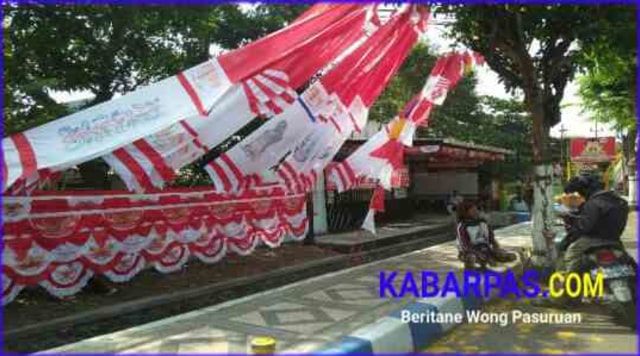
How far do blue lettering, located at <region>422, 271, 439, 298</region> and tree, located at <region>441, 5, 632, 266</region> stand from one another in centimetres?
151

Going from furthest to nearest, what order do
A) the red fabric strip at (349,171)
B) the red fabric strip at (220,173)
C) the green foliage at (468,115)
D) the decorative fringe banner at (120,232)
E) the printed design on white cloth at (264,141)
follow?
the green foliage at (468,115), the red fabric strip at (349,171), the printed design on white cloth at (264,141), the red fabric strip at (220,173), the decorative fringe banner at (120,232)

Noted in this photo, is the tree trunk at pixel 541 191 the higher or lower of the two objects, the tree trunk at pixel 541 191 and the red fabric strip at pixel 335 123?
the lower

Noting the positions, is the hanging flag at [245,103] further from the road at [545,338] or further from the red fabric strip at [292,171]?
the road at [545,338]

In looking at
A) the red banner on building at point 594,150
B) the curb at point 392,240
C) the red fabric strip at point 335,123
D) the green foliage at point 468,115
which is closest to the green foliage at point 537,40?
the red fabric strip at point 335,123

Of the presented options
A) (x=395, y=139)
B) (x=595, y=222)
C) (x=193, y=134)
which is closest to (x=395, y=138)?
(x=395, y=139)

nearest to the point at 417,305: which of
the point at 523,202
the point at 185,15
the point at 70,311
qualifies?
the point at 70,311

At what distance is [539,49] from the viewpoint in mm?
9141

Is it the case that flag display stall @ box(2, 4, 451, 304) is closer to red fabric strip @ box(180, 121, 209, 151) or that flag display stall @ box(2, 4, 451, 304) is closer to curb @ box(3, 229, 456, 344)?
red fabric strip @ box(180, 121, 209, 151)

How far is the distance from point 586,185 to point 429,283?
→ 2.57 metres

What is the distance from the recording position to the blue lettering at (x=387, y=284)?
8.11m

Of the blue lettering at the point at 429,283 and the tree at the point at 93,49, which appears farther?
the tree at the point at 93,49

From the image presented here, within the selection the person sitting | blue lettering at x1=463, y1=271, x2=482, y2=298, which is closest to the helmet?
blue lettering at x1=463, y1=271, x2=482, y2=298

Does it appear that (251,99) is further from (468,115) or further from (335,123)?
(468,115)

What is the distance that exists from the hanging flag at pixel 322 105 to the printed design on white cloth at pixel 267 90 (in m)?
0.46
